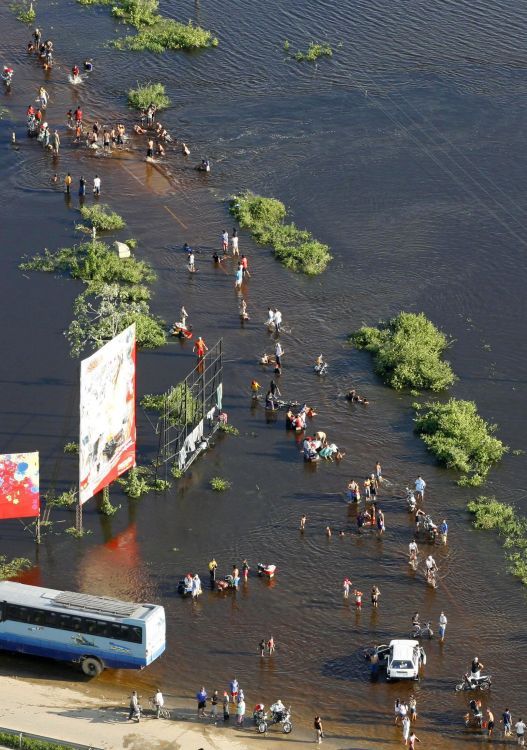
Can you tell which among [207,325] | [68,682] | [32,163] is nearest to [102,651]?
[68,682]

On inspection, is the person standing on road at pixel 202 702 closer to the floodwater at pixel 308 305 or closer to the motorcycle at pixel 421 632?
the floodwater at pixel 308 305

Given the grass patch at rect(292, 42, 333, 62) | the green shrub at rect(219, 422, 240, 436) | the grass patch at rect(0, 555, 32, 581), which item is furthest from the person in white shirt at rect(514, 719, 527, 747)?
the grass patch at rect(292, 42, 333, 62)

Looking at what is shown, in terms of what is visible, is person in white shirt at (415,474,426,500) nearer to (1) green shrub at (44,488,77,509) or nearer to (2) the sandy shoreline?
(1) green shrub at (44,488,77,509)

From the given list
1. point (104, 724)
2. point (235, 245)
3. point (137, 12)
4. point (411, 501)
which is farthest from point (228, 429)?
point (137, 12)

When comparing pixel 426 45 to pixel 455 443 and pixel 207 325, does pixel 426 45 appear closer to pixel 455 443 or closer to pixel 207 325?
pixel 207 325

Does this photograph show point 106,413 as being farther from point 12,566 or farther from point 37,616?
point 37,616
